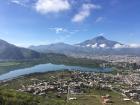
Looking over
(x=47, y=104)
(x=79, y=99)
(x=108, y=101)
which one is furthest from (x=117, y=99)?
(x=47, y=104)

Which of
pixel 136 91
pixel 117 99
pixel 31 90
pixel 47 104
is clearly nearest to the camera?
pixel 47 104

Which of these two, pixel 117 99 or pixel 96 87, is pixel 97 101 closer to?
pixel 117 99

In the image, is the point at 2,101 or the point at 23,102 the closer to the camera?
the point at 2,101

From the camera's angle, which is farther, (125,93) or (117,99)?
(125,93)

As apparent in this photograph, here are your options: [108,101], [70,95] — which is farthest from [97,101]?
[70,95]

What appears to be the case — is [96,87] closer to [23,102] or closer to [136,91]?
[136,91]

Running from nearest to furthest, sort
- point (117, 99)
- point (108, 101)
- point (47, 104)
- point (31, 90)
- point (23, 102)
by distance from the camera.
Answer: point (23, 102) < point (47, 104) < point (108, 101) < point (117, 99) < point (31, 90)

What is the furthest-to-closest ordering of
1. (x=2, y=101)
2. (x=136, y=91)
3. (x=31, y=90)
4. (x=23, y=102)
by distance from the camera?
(x=136, y=91), (x=31, y=90), (x=23, y=102), (x=2, y=101)

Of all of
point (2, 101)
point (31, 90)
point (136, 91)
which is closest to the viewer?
point (2, 101)
